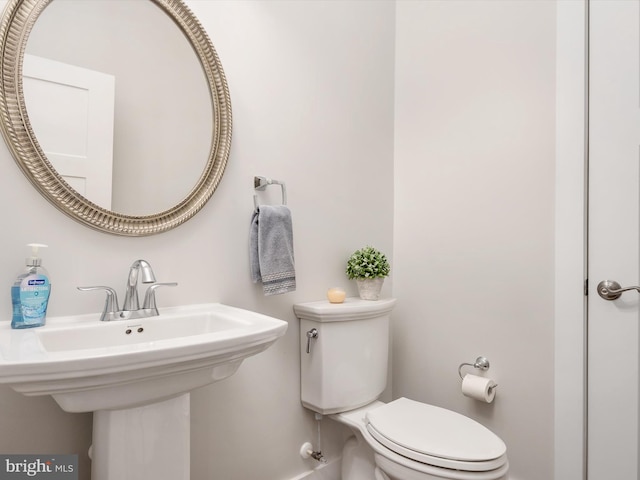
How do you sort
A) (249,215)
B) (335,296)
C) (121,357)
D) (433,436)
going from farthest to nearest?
(335,296)
(249,215)
(433,436)
(121,357)

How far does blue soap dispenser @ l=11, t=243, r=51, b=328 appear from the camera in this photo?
889mm

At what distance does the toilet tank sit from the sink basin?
0.43 m

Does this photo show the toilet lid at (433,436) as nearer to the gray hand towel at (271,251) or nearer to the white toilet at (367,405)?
the white toilet at (367,405)

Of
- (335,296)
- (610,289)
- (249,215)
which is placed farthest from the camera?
(335,296)

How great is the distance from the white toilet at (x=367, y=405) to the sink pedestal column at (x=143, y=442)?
569 millimetres

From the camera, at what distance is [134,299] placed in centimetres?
106

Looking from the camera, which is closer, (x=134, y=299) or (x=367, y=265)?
(x=134, y=299)

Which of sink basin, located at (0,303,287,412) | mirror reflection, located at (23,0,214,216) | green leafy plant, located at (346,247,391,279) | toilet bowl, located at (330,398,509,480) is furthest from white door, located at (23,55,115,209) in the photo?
toilet bowl, located at (330,398,509,480)

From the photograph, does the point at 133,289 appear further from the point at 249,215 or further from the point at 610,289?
the point at 610,289

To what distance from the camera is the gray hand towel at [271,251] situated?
1.30 meters

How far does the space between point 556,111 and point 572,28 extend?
11.5 inches

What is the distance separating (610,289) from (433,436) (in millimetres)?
773

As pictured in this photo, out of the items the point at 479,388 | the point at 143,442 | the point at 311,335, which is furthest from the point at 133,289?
the point at 479,388

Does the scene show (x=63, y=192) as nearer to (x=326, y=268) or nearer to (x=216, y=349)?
(x=216, y=349)
